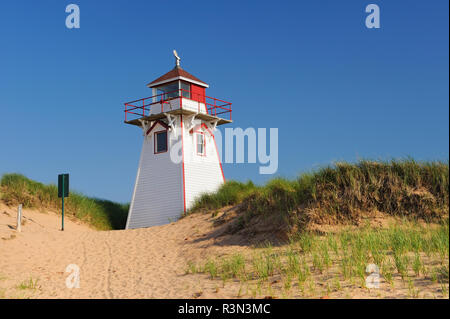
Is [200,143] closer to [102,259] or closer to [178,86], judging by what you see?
[178,86]

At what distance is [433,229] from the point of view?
13.3 metres

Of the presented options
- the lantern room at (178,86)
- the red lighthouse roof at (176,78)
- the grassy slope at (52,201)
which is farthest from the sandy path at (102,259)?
the red lighthouse roof at (176,78)

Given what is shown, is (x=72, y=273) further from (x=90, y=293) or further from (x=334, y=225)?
(x=334, y=225)

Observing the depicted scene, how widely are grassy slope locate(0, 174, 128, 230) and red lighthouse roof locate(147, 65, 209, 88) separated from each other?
830cm

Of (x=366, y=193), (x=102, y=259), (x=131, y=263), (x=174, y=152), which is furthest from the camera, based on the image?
(x=174, y=152)

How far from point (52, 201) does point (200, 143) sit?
9.19m

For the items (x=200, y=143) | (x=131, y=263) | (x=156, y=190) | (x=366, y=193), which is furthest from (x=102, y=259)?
(x=200, y=143)

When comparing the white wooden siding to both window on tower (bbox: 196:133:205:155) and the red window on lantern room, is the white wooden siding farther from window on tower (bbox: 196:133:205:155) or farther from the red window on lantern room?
the red window on lantern room

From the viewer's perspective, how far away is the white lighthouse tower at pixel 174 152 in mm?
26844

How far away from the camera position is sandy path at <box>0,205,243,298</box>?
1240 centimetres

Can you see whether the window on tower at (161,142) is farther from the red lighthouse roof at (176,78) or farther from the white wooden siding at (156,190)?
the red lighthouse roof at (176,78)

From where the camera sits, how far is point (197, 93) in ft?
94.6

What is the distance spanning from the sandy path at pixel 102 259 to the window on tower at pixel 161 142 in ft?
20.5
